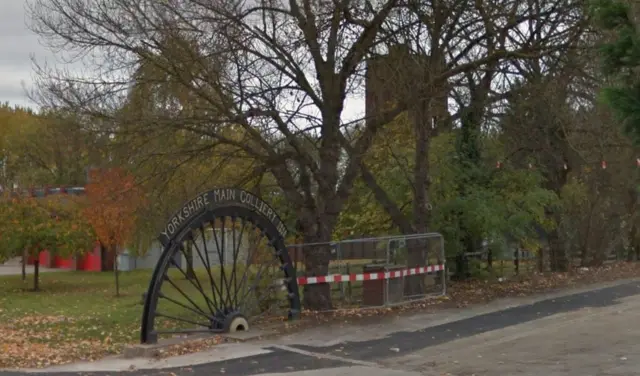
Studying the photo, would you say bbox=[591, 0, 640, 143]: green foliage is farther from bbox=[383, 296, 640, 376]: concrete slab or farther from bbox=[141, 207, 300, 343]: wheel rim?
bbox=[141, 207, 300, 343]: wheel rim

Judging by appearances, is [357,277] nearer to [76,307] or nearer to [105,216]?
[76,307]

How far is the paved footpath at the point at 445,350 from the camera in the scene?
461 inches

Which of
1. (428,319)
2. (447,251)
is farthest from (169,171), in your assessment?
(447,251)

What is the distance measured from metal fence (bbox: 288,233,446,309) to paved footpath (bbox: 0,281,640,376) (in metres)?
1.56

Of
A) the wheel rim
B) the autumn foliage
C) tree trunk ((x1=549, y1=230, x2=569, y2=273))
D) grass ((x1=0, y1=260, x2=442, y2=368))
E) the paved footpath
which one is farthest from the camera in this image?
the autumn foliage

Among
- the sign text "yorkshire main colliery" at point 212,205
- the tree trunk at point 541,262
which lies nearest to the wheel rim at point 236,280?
the sign text "yorkshire main colliery" at point 212,205

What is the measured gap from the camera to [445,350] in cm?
1343

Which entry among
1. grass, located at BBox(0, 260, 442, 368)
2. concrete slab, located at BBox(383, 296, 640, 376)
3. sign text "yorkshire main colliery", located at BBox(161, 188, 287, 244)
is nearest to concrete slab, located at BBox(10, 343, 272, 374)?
grass, located at BBox(0, 260, 442, 368)

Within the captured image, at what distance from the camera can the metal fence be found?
1805cm

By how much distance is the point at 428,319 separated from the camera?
16.9 m

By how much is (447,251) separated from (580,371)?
38.4 ft

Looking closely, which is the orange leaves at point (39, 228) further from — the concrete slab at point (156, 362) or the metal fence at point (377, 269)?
A: the concrete slab at point (156, 362)

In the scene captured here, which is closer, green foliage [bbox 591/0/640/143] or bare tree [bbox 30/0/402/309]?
green foliage [bbox 591/0/640/143]

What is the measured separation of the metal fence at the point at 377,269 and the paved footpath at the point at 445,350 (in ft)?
5.13
